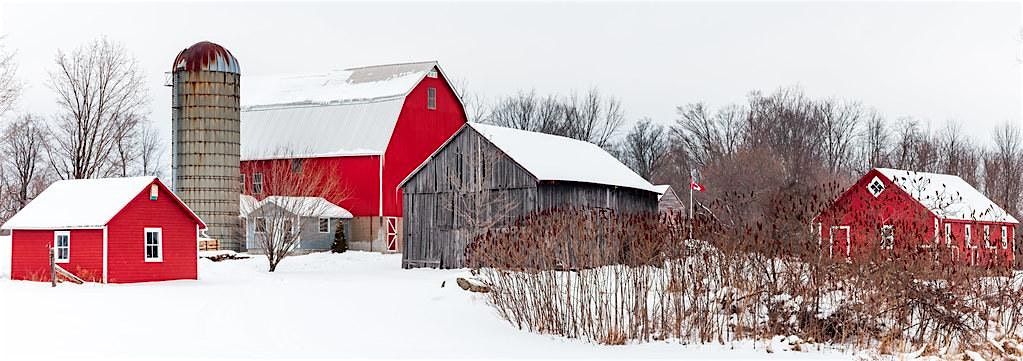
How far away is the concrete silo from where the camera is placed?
41.5 metres

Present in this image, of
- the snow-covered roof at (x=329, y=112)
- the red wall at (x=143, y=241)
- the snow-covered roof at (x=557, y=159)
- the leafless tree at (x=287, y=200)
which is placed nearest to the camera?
the red wall at (x=143, y=241)

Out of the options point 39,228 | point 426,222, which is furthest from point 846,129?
point 39,228

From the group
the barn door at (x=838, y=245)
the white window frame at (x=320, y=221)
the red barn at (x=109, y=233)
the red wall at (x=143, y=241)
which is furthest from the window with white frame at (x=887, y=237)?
the white window frame at (x=320, y=221)

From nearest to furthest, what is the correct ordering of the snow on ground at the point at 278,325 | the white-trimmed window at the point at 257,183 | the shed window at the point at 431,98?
1. the snow on ground at the point at 278,325
2. the white-trimmed window at the point at 257,183
3. the shed window at the point at 431,98

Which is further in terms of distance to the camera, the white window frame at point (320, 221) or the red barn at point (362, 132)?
the red barn at point (362, 132)

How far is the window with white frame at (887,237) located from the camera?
19.0m

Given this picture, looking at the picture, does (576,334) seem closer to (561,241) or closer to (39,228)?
(561,241)

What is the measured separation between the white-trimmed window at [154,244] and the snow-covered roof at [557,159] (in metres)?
9.18

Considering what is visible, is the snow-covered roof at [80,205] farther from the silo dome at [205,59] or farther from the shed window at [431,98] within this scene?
the shed window at [431,98]

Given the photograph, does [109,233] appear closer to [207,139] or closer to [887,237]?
[207,139]

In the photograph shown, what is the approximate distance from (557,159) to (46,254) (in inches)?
587

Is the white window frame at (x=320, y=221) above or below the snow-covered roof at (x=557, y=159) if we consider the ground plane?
below

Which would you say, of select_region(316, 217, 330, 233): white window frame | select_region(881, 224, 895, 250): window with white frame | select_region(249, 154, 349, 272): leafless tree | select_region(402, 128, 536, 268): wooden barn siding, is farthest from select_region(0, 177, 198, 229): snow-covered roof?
select_region(881, 224, 895, 250): window with white frame

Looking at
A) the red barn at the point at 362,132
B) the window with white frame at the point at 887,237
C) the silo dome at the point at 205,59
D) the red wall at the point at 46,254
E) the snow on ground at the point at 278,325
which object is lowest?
the snow on ground at the point at 278,325
